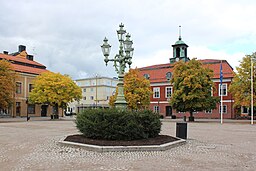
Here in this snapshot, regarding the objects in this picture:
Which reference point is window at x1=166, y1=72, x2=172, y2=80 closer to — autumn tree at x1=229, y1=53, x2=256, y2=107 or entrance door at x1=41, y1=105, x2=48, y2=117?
autumn tree at x1=229, y1=53, x2=256, y2=107

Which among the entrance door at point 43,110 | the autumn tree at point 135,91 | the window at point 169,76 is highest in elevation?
the window at point 169,76

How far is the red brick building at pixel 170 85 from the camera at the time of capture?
53812 mm

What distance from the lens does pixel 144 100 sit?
44.6 metres

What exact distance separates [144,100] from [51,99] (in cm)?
1422

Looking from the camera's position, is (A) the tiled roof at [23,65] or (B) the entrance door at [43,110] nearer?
(A) the tiled roof at [23,65]

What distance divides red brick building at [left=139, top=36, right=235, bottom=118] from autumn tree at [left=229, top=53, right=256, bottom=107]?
1409 cm

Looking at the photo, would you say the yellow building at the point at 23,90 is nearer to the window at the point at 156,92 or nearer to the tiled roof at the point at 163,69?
the window at the point at 156,92

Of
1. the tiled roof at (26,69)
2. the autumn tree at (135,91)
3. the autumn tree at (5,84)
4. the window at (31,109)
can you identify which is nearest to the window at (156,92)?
the autumn tree at (135,91)

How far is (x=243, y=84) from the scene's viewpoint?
125 feet

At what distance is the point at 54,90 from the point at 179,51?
30.2 meters

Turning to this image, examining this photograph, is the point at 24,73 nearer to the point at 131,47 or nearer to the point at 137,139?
the point at 131,47

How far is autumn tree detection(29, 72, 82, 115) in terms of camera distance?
1793 inches

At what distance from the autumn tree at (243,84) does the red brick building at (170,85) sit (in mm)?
14087

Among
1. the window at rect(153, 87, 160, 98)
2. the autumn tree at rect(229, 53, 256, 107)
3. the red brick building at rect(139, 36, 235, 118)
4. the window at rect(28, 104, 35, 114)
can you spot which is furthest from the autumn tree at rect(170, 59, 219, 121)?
the window at rect(28, 104, 35, 114)
